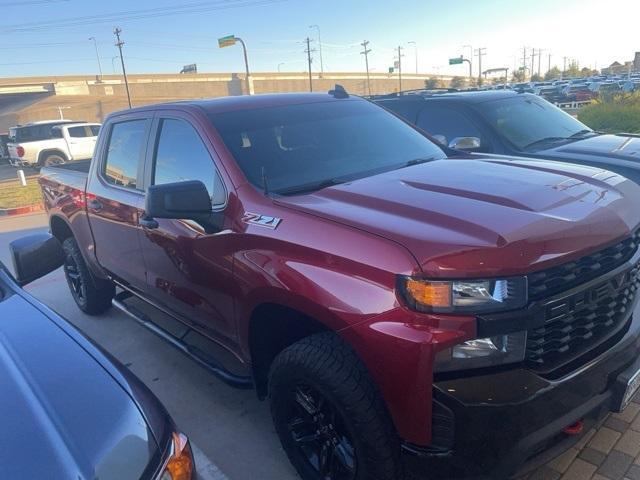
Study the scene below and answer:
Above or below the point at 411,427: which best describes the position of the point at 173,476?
above

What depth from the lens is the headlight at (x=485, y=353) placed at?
185cm

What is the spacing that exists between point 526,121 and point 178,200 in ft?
15.1

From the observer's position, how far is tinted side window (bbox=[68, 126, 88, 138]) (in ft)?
66.4

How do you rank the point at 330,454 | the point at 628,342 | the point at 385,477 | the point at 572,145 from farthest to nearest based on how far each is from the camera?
the point at 572,145 < the point at 330,454 < the point at 628,342 < the point at 385,477

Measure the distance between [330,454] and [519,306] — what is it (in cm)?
112

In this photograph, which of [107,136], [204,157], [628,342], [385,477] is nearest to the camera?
[385,477]

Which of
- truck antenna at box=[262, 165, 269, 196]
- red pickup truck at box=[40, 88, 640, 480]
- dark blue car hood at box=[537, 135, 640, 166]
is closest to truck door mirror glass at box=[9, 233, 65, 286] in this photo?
red pickup truck at box=[40, 88, 640, 480]

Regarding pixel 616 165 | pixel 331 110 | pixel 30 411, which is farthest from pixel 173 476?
pixel 616 165

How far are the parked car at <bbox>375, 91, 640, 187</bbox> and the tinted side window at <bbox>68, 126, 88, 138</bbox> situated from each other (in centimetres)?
1724

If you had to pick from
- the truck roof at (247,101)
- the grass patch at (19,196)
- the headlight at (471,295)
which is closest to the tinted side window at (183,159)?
the truck roof at (247,101)

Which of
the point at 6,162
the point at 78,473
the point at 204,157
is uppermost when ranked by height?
the point at 204,157

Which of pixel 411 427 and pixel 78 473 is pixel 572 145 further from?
pixel 78 473

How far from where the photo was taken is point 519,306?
6.10 feet

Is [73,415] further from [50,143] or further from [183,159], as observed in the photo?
[50,143]
